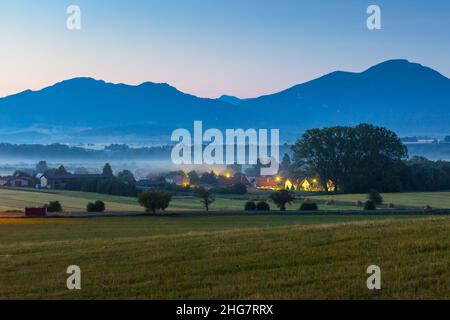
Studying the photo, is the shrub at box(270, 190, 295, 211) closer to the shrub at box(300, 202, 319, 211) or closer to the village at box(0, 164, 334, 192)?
the shrub at box(300, 202, 319, 211)

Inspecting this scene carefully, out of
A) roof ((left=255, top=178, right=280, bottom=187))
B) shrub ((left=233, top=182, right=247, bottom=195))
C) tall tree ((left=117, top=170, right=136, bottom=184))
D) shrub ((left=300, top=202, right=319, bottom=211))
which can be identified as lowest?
shrub ((left=300, top=202, right=319, bottom=211))

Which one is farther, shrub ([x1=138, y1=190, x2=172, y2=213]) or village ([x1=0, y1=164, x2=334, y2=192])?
village ([x1=0, y1=164, x2=334, y2=192])

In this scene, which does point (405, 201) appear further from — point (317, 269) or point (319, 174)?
point (317, 269)

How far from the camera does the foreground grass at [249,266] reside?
1323 centimetres

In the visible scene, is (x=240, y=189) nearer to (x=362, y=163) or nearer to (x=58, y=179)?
(x=362, y=163)

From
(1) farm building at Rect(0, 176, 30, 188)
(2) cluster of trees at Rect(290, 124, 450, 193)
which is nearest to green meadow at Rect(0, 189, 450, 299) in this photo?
(2) cluster of trees at Rect(290, 124, 450, 193)

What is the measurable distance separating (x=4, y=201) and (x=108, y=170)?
49.9m

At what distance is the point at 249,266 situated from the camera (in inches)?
637

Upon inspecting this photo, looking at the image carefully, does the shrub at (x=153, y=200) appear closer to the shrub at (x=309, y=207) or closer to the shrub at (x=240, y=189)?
the shrub at (x=309, y=207)

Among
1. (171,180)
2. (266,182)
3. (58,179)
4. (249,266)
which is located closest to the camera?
(249,266)

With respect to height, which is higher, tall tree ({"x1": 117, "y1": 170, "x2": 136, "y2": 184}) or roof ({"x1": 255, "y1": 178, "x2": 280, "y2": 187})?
tall tree ({"x1": 117, "y1": 170, "x2": 136, "y2": 184})

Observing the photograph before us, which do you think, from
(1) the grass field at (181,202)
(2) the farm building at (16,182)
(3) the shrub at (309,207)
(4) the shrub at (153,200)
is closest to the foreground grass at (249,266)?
(4) the shrub at (153,200)

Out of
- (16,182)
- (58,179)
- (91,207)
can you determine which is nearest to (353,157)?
(58,179)

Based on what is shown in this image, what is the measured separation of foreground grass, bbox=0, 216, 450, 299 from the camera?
1323cm
